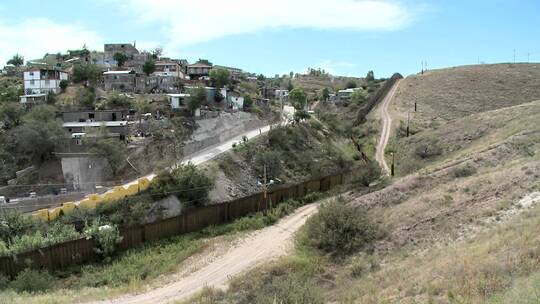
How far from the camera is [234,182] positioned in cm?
4388

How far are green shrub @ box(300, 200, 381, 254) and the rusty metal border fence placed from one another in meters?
9.25

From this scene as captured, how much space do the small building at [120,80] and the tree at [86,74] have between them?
168cm

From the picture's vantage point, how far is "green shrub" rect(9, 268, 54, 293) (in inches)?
904

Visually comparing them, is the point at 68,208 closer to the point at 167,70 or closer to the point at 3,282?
the point at 3,282

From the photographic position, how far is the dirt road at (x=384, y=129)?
56681mm

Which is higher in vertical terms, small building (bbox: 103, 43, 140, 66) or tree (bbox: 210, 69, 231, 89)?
small building (bbox: 103, 43, 140, 66)

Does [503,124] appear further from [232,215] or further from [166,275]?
[166,275]

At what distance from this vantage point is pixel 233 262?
2630 centimetres

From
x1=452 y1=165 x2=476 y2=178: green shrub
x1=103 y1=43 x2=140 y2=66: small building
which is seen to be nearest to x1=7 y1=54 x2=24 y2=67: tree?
x1=103 y1=43 x2=140 y2=66: small building

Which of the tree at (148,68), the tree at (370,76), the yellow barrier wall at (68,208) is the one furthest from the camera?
the tree at (370,76)

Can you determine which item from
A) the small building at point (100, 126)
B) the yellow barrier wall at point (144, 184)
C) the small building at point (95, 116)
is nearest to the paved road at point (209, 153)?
the yellow barrier wall at point (144, 184)

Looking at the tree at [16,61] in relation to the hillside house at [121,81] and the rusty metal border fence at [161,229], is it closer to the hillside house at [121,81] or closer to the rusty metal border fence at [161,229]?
the hillside house at [121,81]

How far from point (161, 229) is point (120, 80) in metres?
52.9

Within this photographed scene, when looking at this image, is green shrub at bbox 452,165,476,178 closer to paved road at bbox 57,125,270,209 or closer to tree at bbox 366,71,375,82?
paved road at bbox 57,125,270,209
